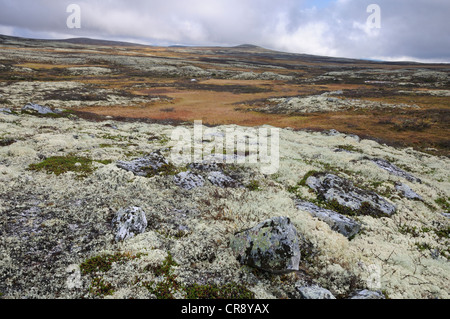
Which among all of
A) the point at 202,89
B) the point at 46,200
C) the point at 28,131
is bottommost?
the point at 46,200

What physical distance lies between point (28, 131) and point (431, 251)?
1228 inches

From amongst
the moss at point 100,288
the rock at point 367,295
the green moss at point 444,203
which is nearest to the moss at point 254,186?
the rock at point 367,295

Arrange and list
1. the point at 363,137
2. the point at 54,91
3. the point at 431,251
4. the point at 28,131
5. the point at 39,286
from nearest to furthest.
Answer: the point at 39,286 → the point at 431,251 → the point at 28,131 → the point at 363,137 → the point at 54,91

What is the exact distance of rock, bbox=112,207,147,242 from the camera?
31.9ft

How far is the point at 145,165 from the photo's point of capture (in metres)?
16.5

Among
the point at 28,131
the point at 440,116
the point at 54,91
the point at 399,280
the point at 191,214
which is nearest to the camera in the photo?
the point at 399,280

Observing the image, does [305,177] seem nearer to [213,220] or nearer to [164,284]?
[213,220]

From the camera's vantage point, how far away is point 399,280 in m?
8.57

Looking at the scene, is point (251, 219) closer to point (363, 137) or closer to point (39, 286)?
point (39, 286)

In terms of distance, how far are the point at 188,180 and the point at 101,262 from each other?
24.4 ft

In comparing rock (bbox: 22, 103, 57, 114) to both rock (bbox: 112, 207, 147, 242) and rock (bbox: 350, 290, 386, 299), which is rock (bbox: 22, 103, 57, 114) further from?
rock (bbox: 350, 290, 386, 299)

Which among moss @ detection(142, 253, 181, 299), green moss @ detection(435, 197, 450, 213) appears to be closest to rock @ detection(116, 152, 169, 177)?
moss @ detection(142, 253, 181, 299)

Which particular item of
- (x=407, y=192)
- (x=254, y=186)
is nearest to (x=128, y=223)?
(x=254, y=186)

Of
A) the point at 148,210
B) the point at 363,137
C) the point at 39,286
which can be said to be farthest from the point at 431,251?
the point at 363,137
